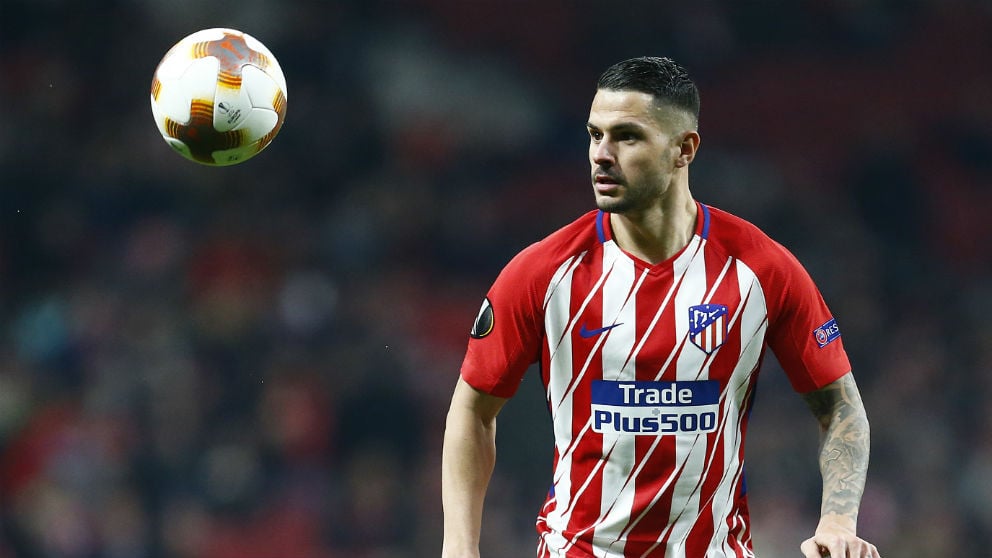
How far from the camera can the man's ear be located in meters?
3.51

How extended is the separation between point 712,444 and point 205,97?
2067 mm

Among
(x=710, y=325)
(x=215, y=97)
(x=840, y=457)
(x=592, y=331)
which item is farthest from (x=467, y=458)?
(x=215, y=97)

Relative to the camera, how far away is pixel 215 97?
417 cm

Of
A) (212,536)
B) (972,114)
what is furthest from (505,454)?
(972,114)

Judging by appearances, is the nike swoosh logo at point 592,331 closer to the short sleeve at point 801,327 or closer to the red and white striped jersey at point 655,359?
the red and white striped jersey at point 655,359

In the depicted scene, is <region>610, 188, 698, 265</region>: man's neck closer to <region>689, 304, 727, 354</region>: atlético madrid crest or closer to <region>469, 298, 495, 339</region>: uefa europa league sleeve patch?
<region>689, 304, 727, 354</region>: atlético madrid crest

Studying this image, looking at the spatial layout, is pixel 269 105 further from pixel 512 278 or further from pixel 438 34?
pixel 438 34

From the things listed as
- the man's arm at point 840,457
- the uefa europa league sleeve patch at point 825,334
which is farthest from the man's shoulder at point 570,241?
the man's arm at point 840,457

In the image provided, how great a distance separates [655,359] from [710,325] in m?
0.19

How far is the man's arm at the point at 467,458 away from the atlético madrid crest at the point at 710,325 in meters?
0.61

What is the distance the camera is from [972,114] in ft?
34.5

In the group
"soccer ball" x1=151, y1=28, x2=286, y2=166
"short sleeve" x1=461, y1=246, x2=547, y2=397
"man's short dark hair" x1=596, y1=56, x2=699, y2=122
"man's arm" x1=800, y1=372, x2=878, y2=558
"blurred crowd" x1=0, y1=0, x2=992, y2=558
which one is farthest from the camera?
"blurred crowd" x1=0, y1=0, x2=992, y2=558

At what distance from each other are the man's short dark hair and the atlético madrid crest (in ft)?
1.91

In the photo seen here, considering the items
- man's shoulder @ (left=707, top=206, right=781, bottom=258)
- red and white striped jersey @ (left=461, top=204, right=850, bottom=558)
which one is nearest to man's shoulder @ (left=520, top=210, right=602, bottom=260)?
red and white striped jersey @ (left=461, top=204, right=850, bottom=558)
